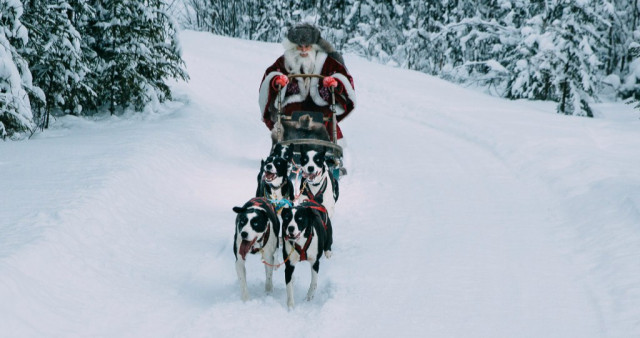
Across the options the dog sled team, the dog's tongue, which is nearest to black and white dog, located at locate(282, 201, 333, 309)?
the dog sled team

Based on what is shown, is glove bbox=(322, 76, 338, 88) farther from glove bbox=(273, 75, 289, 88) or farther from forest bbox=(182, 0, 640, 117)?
forest bbox=(182, 0, 640, 117)

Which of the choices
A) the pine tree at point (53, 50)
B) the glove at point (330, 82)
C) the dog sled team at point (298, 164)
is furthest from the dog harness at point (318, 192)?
the pine tree at point (53, 50)

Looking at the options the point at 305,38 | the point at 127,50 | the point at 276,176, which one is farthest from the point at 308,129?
the point at 127,50

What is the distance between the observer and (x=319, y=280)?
17.8 feet

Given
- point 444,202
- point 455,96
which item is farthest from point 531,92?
point 444,202

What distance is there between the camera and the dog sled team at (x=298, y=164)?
15.4ft

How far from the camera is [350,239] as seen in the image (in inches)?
259

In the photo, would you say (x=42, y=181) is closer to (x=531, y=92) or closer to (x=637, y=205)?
(x=637, y=205)

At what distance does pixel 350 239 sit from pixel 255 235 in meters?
2.15

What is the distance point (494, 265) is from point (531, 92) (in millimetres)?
16200

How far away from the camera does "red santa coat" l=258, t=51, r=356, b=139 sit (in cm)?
809

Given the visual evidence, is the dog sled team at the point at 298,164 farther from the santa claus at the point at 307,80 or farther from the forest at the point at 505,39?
the forest at the point at 505,39

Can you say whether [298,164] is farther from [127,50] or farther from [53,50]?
[127,50]

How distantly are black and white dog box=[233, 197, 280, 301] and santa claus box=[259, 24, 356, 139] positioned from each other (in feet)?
10.7
